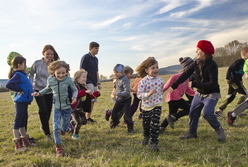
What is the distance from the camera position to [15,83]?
16.3ft

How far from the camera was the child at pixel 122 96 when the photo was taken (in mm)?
5902

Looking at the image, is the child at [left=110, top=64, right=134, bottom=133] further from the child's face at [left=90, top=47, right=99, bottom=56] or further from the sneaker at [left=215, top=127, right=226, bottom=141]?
the sneaker at [left=215, top=127, right=226, bottom=141]

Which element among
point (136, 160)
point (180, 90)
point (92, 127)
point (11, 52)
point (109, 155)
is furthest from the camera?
point (92, 127)

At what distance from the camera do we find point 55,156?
4.43 m

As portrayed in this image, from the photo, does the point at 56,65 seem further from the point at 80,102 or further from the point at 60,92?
the point at 80,102

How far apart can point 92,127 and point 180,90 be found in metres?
3.25

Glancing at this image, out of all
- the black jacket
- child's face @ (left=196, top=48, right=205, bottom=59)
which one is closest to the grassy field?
the black jacket

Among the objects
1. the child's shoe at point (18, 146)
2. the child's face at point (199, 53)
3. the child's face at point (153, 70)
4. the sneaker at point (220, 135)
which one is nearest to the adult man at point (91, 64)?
the child's shoe at point (18, 146)

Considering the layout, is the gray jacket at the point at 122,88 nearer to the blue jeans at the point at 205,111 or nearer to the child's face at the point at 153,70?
the child's face at the point at 153,70

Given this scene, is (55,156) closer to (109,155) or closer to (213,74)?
(109,155)

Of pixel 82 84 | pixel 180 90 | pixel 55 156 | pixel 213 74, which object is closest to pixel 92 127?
pixel 82 84

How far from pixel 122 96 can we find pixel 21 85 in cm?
→ 266

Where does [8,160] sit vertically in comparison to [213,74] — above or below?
below

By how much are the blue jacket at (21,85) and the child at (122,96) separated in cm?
229
